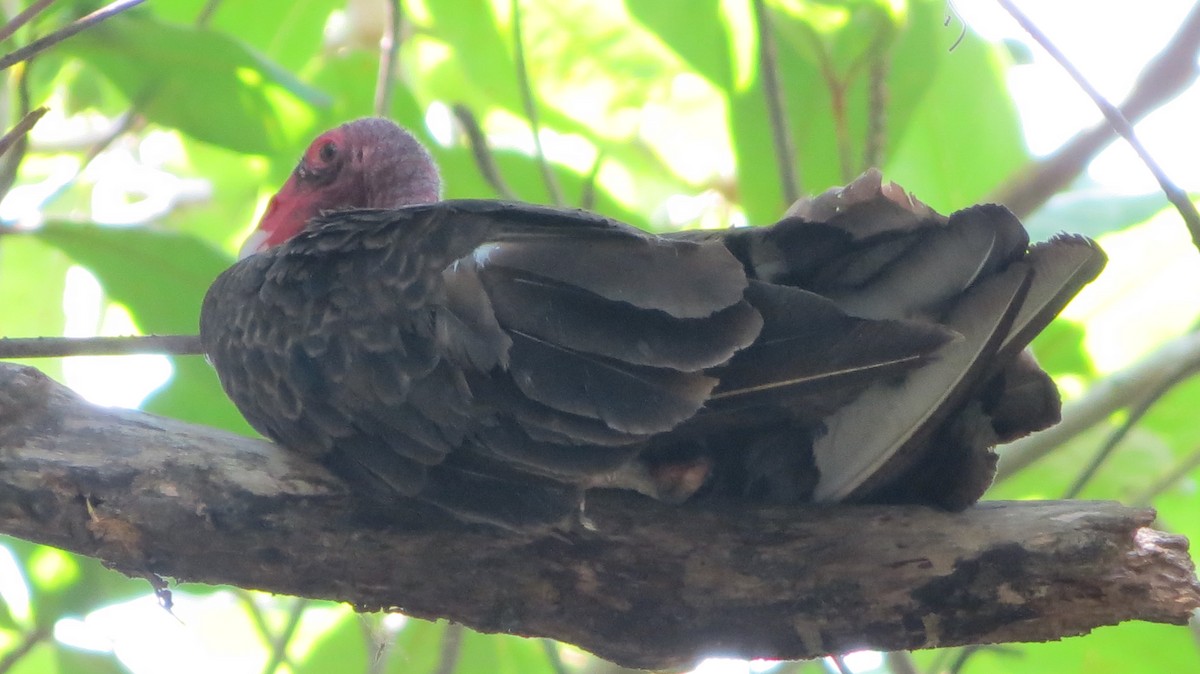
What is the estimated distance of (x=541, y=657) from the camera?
4.09 meters

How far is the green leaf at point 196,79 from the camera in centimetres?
322

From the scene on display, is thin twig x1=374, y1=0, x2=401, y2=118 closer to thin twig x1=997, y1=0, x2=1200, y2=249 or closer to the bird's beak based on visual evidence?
the bird's beak

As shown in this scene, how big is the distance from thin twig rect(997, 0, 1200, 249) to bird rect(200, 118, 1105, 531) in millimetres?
205

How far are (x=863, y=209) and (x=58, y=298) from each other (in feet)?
11.6

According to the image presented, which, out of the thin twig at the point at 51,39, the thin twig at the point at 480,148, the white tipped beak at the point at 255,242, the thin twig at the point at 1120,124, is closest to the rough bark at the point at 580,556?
the thin twig at the point at 1120,124

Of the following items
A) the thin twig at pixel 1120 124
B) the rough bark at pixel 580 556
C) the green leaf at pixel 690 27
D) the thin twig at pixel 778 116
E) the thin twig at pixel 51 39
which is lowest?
the rough bark at pixel 580 556

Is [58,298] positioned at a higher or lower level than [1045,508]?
higher

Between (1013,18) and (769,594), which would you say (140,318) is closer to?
(769,594)

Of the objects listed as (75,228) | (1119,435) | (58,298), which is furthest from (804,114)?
(58,298)

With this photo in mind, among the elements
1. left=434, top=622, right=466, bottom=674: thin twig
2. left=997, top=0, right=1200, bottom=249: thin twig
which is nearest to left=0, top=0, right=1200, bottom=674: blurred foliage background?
left=434, top=622, right=466, bottom=674: thin twig

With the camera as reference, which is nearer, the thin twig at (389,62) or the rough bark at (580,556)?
the rough bark at (580,556)

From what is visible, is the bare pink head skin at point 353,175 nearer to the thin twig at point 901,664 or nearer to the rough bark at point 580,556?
the rough bark at point 580,556

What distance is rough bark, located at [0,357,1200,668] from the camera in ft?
6.70

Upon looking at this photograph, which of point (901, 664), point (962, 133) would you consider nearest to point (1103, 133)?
point (962, 133)
